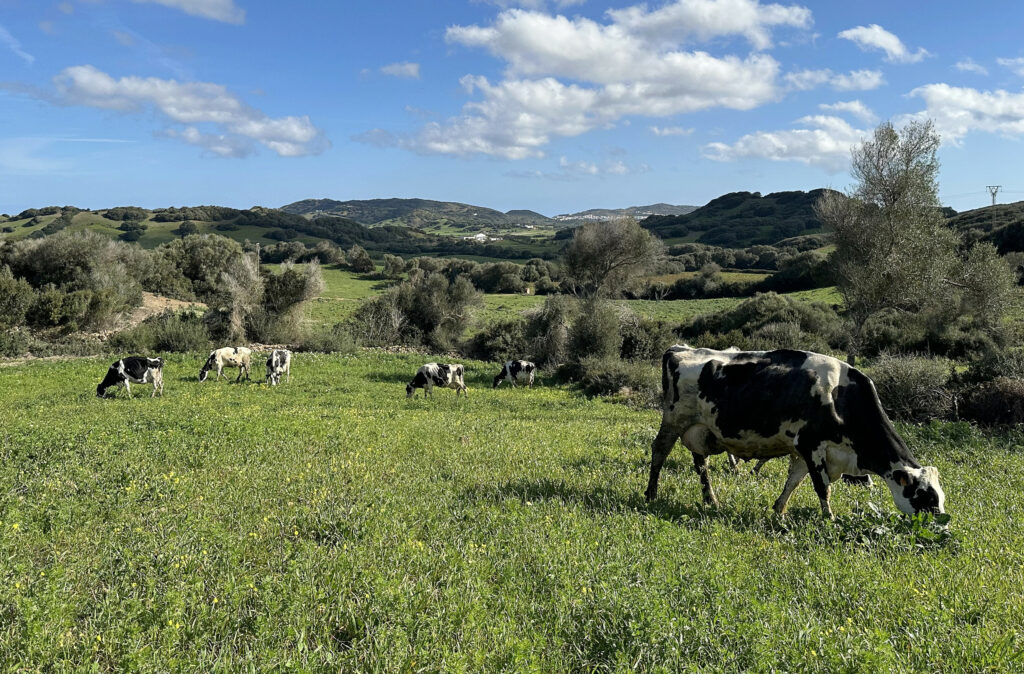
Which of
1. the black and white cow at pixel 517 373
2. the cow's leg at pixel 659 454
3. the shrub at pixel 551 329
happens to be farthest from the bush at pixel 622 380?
the cow's leg at pixel 659 454

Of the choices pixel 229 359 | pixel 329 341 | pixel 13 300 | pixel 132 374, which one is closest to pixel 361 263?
pixel 329 341

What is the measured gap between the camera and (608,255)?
4144 cm

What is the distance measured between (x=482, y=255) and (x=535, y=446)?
116569mm

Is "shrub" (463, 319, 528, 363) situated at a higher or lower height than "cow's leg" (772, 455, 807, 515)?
lower

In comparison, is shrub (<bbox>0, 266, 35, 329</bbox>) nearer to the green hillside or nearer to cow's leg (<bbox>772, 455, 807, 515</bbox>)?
cow's leg (<bbox>772, 455, 807, 515</bbox>)

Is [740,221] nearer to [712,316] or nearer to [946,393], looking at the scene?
[712,316]

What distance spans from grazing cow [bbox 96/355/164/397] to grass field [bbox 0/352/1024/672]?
458 inches

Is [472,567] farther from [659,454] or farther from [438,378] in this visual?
[438,378]

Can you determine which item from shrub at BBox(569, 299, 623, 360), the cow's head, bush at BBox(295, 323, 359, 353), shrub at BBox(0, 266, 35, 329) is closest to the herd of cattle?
the cow's head

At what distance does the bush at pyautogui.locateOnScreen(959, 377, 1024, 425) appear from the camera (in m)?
14.2

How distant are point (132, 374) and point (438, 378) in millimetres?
11814

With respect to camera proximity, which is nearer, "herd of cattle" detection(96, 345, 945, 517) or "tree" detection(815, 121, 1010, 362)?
"herd of cattle" detection(96, 345, 945, 517)

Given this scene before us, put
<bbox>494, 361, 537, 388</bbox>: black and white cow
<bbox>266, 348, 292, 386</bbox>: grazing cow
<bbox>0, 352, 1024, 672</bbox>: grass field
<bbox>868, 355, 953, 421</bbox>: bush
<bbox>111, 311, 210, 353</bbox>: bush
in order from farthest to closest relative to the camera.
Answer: <bbox>111, 311, 210, 353</bbox>: bush, <bbox>494, 361, 537, 388</bbox>: black and white cow, <bbox>266, 348, 292, 386</bbox>: grazing cow, <bbox>868, 355, 953, 421</bbox>: bush, <bbox>0, 352, 1024, 672</bbox>: grass field

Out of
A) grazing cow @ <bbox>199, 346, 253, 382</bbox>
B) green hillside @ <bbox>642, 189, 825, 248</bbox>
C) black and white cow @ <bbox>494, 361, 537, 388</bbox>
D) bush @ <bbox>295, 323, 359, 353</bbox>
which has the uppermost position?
green hillside @ <bbox>642, 189, 825, 248</bbox>
